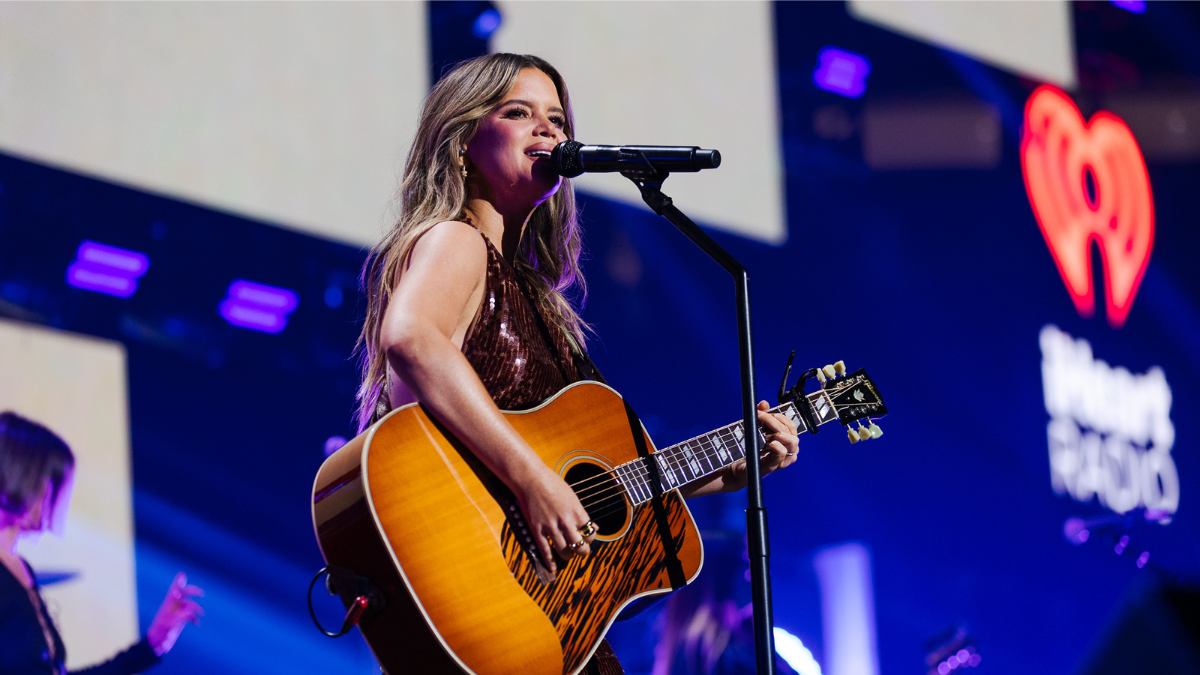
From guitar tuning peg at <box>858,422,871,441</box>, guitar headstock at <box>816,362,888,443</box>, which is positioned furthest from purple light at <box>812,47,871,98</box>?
guitar tuning peg at <box>858,422,871,441</box>

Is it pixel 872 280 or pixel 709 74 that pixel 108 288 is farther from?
pixel 872 280

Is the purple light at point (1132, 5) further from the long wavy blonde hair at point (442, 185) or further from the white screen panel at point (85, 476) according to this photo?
the white screen panel at point (85, 476)

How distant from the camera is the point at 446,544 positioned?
61.7 inches

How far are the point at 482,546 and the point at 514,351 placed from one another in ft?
1.35

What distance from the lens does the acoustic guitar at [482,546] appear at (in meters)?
1.53

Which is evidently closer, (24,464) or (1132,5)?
(24,464)

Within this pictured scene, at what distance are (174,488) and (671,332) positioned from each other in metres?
2.12

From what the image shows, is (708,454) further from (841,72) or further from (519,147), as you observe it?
(841,72)

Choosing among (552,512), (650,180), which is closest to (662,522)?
(552,512)

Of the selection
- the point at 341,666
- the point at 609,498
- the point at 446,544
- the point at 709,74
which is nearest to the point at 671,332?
the point at 709,74

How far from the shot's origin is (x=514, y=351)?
6.11ft

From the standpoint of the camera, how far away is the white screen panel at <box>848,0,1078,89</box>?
531cm

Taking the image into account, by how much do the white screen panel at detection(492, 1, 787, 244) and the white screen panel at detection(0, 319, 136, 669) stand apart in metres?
1.93

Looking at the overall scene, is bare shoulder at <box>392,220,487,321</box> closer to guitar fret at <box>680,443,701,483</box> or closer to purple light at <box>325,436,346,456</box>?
guitar fret at <box>680,443,701,483</box>
